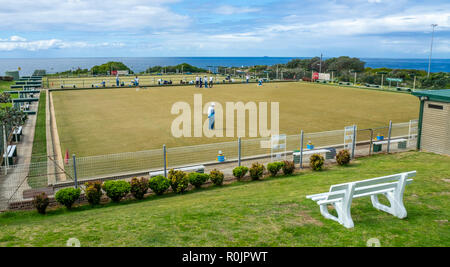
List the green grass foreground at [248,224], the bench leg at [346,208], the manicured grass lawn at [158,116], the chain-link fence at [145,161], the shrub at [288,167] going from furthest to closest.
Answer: the manicured grass lawn at [158,116] → the shrub at [288,167] → the chain-link fence at [145,161] → the bench leg at [346,208] → the green grass foreground at [248,224]

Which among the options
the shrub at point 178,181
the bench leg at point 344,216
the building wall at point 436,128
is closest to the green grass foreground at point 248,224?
the bench leg at point 344,216

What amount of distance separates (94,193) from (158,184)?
1.56 meters

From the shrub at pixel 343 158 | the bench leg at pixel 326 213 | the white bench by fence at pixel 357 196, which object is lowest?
the shrub at pixel 343 158

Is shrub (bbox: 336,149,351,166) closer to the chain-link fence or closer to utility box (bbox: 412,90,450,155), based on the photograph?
the chain-link fence

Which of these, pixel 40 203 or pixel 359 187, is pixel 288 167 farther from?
pixel 40 203

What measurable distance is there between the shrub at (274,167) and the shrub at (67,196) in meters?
5.34

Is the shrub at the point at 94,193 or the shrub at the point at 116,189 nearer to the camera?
the shrub at the point at 94,193

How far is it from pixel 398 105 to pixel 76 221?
26267 mm

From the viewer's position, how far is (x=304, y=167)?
1149 cm

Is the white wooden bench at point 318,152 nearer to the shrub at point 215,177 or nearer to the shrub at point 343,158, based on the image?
the shrub at point 343,158

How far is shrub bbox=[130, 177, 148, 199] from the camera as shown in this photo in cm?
877

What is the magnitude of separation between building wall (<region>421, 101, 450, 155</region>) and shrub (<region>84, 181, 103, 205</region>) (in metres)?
11.1

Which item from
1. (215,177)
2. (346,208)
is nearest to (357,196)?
(346,208)

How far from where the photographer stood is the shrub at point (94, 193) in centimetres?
838
